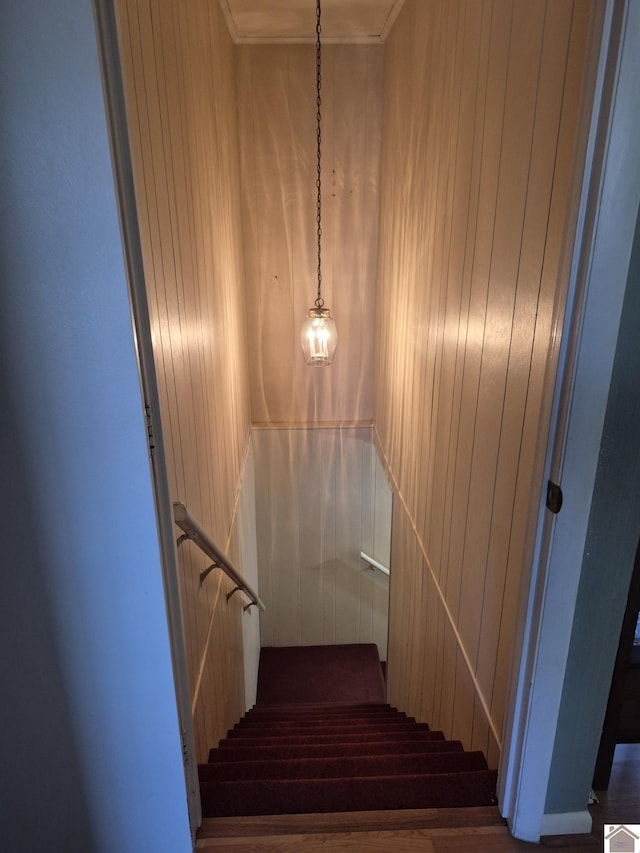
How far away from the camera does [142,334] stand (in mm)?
953

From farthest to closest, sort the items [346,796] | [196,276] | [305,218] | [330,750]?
[305,218] < [196,276] < [330,750] < [346,796]

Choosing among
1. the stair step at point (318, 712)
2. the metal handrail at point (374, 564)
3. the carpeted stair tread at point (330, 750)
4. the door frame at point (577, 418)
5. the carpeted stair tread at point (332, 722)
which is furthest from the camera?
the metal handrail at point (374, 564)

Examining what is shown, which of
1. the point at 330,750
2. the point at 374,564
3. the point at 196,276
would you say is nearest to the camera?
the point at 330,750

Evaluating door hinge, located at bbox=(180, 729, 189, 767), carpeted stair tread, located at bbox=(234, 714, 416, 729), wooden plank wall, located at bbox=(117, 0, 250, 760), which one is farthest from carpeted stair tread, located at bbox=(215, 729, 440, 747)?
door hinge, located at bbox=(180, 729, 189, 767)

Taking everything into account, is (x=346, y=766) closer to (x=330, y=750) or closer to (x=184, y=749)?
(x=330, y=750)

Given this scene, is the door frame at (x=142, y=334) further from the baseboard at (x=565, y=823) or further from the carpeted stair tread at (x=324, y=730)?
the carpeted stair tread at (x=324, y=730)

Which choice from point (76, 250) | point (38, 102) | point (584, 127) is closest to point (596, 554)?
point (584, 127)

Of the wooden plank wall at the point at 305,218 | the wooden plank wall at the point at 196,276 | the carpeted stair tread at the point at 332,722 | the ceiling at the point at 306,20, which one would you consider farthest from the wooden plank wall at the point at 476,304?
the wooden plank wall at the point at 196,276

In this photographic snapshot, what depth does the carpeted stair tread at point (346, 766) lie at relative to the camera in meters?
1.64

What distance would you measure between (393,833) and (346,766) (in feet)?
1.05

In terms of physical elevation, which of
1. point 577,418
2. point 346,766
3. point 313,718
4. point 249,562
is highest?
point 577,418

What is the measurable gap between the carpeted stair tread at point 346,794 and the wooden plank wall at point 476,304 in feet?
0.60

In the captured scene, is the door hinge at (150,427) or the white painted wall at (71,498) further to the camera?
the door hinge at (150,427)

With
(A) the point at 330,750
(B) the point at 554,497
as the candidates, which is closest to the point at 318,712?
(A) the point at 330,750
